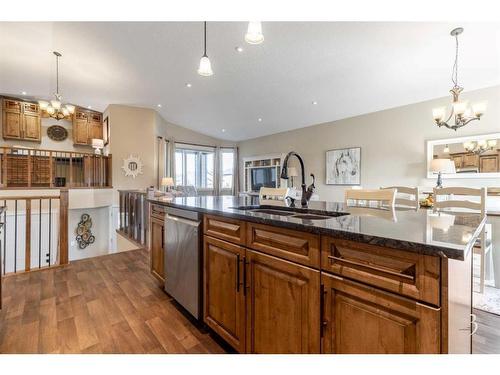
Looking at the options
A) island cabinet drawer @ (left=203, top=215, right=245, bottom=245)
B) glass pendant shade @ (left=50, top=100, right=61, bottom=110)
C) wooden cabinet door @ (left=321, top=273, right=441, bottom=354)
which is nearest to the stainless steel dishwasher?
island cabinet drawer @ (left=203, top=215, right=245, bottom=245)

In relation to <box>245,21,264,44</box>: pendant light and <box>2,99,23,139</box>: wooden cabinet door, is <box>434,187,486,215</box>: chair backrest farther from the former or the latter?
<box>2,99,23,139</box>: wooden cabinet door

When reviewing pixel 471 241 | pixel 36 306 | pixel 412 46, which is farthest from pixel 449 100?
pixel 36 306

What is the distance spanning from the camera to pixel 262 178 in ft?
27.0

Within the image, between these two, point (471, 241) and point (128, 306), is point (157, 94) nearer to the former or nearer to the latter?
point (128, 306)

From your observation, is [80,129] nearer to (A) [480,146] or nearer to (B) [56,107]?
(B) [56,107]

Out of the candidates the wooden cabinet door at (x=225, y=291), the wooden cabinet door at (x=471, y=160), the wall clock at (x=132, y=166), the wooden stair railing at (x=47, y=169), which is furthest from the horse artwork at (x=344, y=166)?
the wooden stair railing at (x=47, y=169)

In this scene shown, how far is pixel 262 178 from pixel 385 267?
7.43 metres

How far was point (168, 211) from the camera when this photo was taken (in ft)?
7.07

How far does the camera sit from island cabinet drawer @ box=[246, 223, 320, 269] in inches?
40.9

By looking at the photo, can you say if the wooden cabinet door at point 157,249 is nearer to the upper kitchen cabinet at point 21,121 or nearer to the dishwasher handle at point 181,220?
the dishwasher handle at point 181,220

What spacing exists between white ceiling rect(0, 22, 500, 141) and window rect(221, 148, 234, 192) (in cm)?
328

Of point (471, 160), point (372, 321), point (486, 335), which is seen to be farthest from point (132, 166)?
point (471, 160)

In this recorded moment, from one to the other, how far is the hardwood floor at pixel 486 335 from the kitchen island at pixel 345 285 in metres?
1.09

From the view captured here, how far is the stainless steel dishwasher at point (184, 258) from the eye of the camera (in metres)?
1.76
